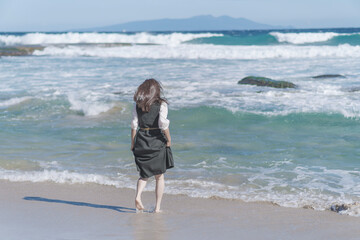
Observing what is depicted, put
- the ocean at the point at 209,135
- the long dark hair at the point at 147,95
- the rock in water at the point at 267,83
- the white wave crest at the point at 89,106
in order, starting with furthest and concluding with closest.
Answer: the rock in water at the point at 267,83, the white wave crest at the point at 89,106, the ocean at the point at 209,135, the long dark hair at the point at 147,95

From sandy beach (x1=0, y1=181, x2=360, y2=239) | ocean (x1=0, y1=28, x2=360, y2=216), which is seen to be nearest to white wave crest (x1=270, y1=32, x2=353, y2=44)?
ocean (x1=0, y1=28, x2=360, y2=216)

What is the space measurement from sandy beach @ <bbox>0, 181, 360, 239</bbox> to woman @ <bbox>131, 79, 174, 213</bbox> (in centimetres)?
46

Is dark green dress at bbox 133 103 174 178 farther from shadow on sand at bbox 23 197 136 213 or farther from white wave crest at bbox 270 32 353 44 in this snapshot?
white wave crest at bbox 270 32 353 44

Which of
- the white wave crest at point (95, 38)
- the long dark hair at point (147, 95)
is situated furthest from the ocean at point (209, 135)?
the white wave crest at point (95, 38)

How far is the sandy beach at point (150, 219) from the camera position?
4.09 m

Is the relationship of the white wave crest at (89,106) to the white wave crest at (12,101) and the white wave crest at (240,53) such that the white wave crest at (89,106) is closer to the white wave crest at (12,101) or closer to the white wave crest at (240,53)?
the white wave crest at (12,101)

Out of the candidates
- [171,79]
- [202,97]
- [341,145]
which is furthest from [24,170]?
[171,79]

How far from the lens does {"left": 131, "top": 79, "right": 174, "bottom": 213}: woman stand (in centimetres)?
453

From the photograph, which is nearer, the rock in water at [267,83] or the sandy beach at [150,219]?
the sandy beach at [150,219]

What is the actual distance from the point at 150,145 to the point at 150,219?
2.40 ft

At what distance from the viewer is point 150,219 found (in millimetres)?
4543

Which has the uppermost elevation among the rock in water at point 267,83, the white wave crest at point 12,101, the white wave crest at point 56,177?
the rock in water at point 267,83

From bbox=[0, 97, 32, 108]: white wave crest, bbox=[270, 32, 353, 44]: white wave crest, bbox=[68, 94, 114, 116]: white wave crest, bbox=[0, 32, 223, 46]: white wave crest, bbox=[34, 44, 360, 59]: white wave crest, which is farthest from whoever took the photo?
bbox=[0, 32, 223, 46]: white wave crest

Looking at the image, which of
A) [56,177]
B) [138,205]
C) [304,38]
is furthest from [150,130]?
[304,38]
